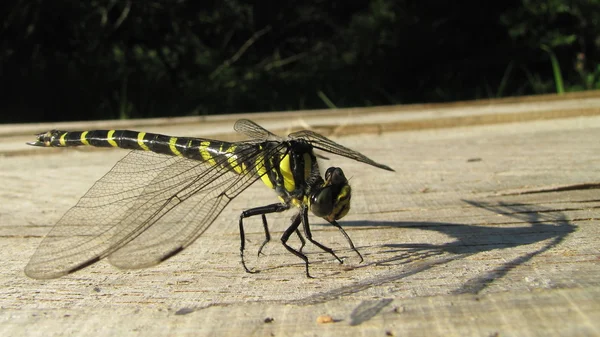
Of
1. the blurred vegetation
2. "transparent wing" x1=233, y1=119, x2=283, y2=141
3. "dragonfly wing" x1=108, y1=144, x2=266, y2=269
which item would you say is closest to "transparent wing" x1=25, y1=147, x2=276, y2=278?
"dragonfly wing" x1=108, y1=144, x2=266, y2=269

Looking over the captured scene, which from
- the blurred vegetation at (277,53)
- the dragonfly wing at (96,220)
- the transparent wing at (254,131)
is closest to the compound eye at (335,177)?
the transparent wing at (254,131)

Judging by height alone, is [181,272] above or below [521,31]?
below

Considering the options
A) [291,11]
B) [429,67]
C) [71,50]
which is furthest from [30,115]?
[429,67]

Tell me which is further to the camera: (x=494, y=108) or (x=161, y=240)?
(x=494, y=108)

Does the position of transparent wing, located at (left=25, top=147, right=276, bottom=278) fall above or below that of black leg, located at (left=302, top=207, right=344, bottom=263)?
above

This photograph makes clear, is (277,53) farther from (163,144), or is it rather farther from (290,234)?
(290,234)

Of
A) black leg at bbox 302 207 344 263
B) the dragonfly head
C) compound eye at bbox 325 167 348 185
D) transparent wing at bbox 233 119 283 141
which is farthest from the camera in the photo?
transparent wing at bbox 233 119 283 141

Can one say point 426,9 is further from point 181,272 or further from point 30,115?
point 181,272

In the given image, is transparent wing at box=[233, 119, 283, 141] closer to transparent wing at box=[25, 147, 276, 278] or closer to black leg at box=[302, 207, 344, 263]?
transparent wing at box=[25, 147, 276, 278]
